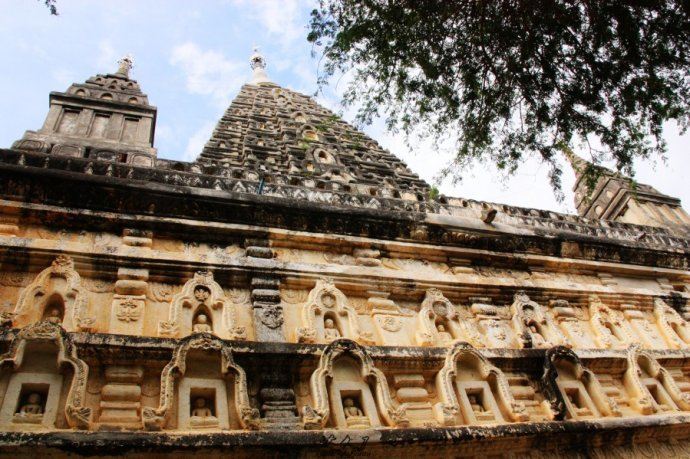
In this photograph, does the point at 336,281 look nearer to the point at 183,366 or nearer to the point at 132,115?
the point at 183,366

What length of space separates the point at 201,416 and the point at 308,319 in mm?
1523

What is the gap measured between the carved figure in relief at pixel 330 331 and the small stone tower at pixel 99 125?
3.35m

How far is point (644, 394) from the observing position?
6.36 m

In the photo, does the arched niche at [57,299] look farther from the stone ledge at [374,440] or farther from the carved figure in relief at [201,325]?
the stone ledge at [374,440]

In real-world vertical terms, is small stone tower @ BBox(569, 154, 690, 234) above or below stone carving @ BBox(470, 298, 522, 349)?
above

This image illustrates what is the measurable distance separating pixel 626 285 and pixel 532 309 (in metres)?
2.20

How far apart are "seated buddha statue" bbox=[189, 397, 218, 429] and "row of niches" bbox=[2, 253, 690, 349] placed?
0.71m

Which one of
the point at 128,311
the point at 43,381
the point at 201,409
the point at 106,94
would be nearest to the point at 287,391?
the point at 201,409

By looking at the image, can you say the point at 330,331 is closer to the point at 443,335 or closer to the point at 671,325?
the point at 443,335

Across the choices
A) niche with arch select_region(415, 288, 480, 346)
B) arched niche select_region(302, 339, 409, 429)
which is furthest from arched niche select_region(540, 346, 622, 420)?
arched niche select_region(302, 339, 409, 429)

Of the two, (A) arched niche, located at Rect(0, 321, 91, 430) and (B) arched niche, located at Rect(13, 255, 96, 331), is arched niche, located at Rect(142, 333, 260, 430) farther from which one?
(B) arched niche, located at Rect(13, 255, 96, 331)

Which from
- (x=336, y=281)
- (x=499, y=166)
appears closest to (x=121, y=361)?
(x=336, y=281)

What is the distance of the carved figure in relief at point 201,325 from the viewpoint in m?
5.27

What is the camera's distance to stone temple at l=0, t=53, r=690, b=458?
177 inches
